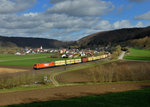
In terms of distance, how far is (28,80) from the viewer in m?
25.5

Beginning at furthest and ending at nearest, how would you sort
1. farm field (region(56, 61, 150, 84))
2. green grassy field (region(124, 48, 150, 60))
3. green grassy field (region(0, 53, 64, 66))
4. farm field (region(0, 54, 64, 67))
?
green grassy field (region(124, 48, 150, 60))
green grassy field (region(0, 53, 64, 66))
farm field (region(0, 54, 64, 67))
farm field (region(56, 61, 150, 84))

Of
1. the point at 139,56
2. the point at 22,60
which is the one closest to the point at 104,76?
the point at 22,60

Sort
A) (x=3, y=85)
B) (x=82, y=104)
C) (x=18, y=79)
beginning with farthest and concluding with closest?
(x=18, y=79)
(x=3, y=85)
(x=82, y=104)

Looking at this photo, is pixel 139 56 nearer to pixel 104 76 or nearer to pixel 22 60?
pixel 22 60

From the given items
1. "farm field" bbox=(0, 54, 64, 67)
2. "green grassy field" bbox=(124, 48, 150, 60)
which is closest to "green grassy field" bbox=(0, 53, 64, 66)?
"farm field" bbox=(0, 54, 64, 67)

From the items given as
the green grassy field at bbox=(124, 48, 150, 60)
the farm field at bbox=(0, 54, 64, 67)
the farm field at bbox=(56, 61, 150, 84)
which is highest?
the farm field at bbox=(0, 54, 64, 67)

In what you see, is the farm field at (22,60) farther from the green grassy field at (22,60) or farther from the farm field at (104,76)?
the farm field at (104,76)

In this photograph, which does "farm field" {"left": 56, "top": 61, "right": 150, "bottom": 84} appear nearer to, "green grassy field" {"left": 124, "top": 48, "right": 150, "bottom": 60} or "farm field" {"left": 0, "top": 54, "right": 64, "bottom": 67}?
"farm field" {"left": 0, "top": 54, "right": 64, "bottom": 67}

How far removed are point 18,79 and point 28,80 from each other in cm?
162

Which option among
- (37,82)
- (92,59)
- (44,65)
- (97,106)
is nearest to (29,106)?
(97,106)

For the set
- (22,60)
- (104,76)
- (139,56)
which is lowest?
(104,76)

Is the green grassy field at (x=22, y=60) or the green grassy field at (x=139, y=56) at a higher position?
the green grassy field at (x=22, y=60)

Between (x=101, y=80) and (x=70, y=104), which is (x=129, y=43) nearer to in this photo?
(x=101, y=80)

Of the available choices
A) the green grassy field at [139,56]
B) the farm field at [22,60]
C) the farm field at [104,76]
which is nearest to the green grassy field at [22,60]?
the farm field at [22,60]
